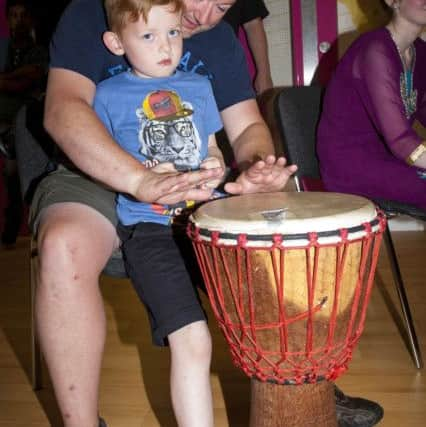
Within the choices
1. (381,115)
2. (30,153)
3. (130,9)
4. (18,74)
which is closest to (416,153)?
(381,115)

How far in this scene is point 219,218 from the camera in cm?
122

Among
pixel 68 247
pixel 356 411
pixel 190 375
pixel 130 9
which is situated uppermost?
pixel 130 9

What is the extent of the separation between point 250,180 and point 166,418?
0.73 meters

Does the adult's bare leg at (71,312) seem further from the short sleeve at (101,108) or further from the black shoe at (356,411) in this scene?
the black shoe at (356,411)

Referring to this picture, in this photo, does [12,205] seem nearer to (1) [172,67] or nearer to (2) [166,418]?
(2) [166,418]

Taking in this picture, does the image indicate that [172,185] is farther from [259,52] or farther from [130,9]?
[259,52]

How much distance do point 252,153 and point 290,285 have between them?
0.44m

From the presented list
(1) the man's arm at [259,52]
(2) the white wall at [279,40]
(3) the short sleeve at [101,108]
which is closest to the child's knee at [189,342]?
(3) the short sleeve at [101,108]

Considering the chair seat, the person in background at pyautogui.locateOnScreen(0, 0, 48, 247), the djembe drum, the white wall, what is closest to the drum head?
the djembe drum

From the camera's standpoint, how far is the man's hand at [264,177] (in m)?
1.37

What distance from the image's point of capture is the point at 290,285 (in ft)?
3.99

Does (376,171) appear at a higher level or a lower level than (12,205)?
higher

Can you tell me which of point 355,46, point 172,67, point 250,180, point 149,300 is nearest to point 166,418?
point 149,300

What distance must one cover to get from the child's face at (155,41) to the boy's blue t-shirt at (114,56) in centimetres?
9
